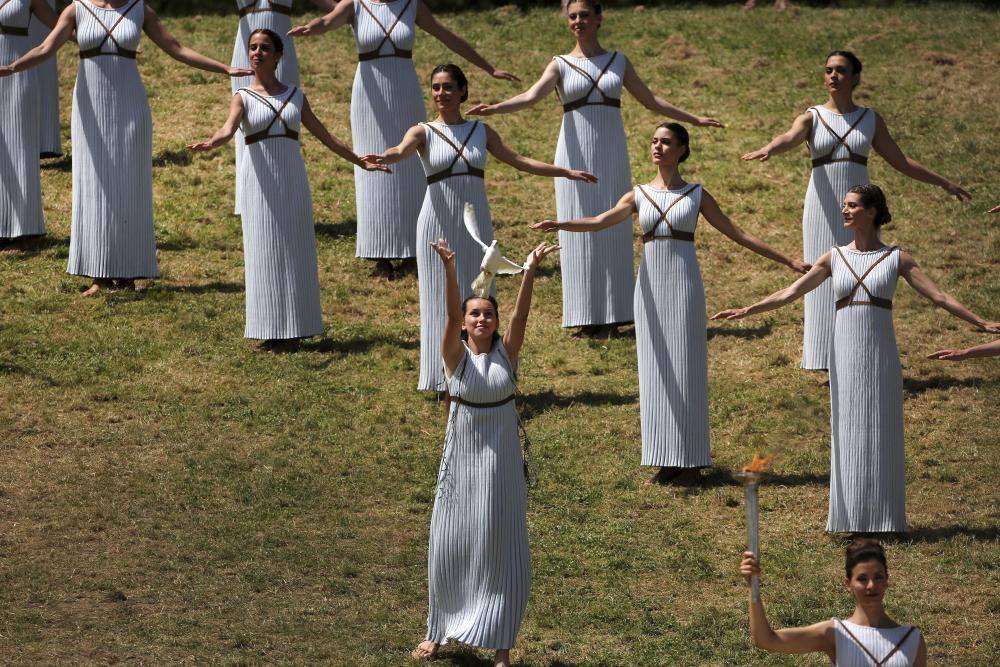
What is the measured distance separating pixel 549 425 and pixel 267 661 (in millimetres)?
3979

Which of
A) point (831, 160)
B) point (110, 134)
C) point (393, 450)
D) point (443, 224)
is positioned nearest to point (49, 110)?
point (110, 134)

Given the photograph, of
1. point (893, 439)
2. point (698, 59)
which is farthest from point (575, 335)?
point (698, 59)

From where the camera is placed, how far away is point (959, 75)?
21328mm

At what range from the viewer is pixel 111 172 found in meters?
15.7

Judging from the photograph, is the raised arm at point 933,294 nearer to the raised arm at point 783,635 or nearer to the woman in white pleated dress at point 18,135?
the raised arm at point 783,635

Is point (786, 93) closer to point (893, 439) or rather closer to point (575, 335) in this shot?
point (575, 335)

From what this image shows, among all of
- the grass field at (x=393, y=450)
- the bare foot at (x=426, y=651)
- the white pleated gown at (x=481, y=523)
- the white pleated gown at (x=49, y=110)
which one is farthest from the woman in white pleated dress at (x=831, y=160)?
the white pleated gown at (x=49, y=110)

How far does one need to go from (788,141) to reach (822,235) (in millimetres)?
1046

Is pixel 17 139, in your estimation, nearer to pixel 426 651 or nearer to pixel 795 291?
pixel 795 291

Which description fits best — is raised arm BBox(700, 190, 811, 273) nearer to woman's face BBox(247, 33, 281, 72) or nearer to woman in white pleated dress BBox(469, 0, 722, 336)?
woman in white pleated dress BBox(469, 0, 722, 336)

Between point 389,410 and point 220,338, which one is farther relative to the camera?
point 220,338

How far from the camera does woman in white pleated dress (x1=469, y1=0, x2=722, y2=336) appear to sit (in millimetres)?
15133

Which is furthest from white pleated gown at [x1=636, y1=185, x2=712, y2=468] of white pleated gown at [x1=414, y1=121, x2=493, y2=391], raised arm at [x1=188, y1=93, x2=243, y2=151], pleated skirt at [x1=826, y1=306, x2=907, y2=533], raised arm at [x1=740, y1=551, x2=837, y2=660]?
raised arm at [x1=740, y1=551, x2=837, y2=660]

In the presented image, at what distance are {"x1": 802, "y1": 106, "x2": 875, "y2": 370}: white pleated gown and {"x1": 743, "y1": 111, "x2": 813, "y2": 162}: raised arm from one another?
7cm
